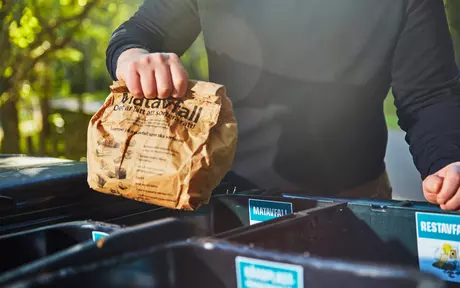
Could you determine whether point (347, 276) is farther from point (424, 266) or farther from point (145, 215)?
point (145, 215)

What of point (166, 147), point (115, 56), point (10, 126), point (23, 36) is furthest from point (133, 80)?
point (10, 126)

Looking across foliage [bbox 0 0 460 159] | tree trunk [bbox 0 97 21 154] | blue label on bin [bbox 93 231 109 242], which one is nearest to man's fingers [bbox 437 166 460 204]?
blue label on bin [bbox 93 231 109 242]

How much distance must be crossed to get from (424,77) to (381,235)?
0.62m

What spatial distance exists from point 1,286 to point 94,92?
730 inches

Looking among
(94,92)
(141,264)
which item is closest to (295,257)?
(141,264)

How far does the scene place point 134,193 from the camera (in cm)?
113

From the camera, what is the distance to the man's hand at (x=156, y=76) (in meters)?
1.12

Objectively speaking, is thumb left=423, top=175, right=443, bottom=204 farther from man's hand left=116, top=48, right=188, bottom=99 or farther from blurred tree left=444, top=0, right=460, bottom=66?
blurred tree left=444, top=0, right=460, bottom=66

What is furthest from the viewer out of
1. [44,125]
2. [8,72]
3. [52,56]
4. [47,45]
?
[44,125]

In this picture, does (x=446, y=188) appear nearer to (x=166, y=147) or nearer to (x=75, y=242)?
(x=166, y=147)

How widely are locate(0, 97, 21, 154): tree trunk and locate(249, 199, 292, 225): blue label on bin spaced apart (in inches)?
236

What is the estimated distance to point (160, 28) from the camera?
165cm

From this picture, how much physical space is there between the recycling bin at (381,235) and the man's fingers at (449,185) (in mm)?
41

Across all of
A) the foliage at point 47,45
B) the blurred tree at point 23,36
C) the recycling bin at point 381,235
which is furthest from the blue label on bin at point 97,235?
the blurred tree at point 23,36
